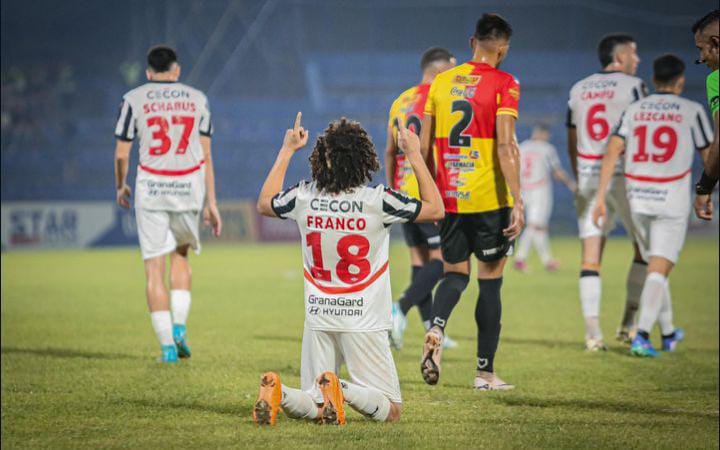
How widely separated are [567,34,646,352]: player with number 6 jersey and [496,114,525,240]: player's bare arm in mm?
2448

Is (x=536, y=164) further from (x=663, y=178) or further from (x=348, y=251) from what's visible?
(x=348, y=251)

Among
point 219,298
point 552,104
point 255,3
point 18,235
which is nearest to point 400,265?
point 219,298

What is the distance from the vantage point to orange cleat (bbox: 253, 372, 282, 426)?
491 centimetres

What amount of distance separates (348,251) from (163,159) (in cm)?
342

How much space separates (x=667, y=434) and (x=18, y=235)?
22161 mm

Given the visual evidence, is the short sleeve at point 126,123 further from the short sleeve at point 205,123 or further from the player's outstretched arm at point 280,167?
the player's outstretched arm at point 280,167

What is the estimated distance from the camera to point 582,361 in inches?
324

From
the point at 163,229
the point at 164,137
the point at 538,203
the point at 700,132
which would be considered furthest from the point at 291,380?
the point at 538,203

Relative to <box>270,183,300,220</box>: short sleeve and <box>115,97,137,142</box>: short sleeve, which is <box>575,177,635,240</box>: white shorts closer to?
<box>115,97,137,142</box>: short sleeve

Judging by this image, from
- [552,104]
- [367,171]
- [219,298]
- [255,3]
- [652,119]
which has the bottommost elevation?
[219,298]

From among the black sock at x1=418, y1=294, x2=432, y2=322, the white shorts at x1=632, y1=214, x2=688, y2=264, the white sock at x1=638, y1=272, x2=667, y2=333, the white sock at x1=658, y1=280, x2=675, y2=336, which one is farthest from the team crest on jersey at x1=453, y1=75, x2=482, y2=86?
the white sock at x1=658, y1=280, x2=675, y2=336

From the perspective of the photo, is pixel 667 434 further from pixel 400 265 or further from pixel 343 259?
pixel 400 265

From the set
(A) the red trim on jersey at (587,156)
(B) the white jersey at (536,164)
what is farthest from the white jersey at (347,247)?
(B) the white jersey at (536,164)

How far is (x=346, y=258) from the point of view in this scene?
5.29 m
